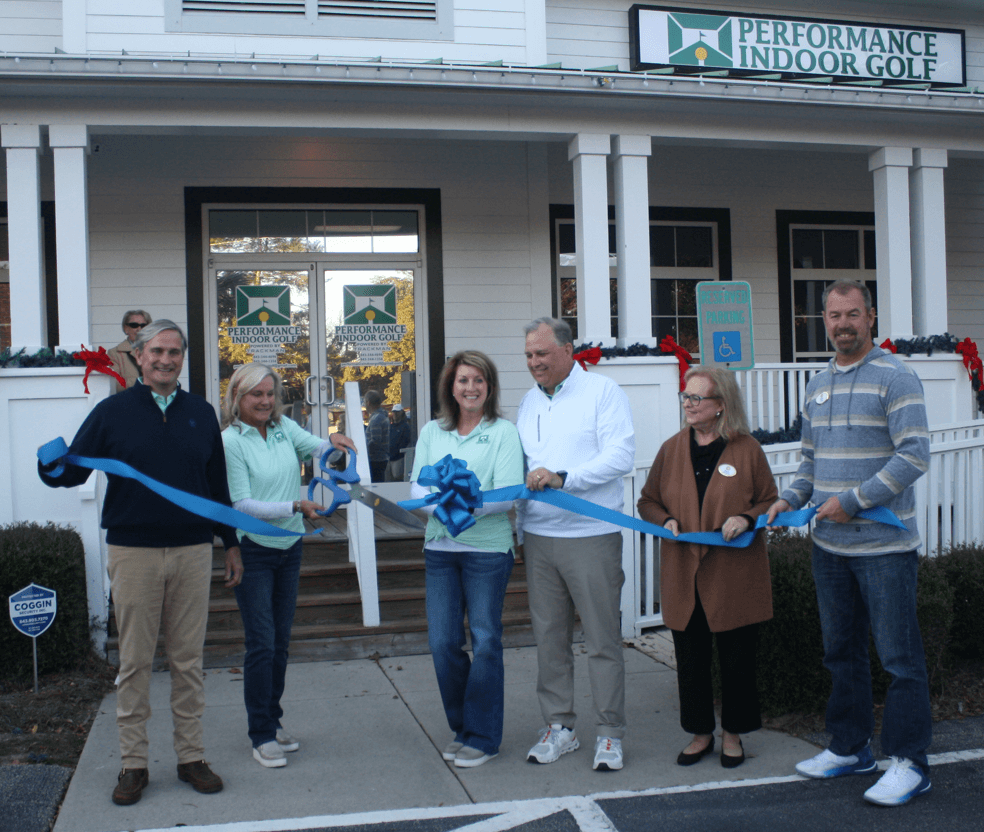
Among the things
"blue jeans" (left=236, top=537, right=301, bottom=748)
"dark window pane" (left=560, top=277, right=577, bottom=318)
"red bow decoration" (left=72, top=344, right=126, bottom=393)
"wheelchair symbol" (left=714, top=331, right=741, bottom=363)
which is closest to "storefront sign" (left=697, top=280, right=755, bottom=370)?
"wheelchair symbol" (left=714, top=331, right=741, bottom=363)

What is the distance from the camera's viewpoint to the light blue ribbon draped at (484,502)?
3709mm

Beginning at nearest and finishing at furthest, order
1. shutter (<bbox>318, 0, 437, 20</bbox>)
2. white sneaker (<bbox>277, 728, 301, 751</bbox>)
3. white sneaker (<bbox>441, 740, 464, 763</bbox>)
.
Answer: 1. white sneaker (<bbox>441, 740, 464, 763</bbox>)
2. white sneaker (<bbox>277, 728, 301, 751</bbox>)
3. shutter (<bbox>318, 0, 437, 20</bbox>)

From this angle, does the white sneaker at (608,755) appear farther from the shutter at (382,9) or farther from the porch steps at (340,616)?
the shutter at (382,9)

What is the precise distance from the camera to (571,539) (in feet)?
12.8

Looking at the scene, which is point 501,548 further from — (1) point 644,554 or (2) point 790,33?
(2) point 790,33

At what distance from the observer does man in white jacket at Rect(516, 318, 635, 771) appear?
12.7 ft

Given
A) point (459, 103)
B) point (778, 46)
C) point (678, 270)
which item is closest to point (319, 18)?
point (459, 103)

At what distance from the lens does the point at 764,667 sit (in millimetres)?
4438

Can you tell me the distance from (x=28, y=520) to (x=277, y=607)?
3.07m

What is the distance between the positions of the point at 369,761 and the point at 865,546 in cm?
224

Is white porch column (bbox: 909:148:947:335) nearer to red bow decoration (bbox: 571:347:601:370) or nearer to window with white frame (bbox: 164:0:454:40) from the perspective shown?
red bow decoration (bbox: 571:347:601:370)

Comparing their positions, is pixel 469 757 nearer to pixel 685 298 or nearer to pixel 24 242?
pixel 24 242

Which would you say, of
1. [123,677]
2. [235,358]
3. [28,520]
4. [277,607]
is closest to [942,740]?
[277,607]

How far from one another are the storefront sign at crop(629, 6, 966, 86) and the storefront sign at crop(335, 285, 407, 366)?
3.19 m
